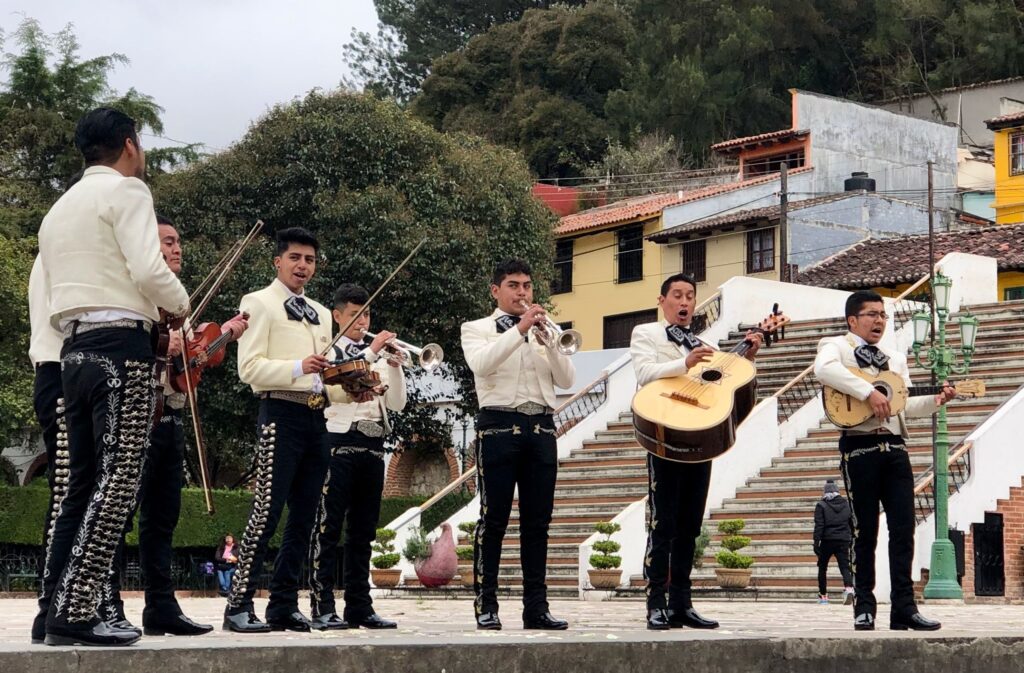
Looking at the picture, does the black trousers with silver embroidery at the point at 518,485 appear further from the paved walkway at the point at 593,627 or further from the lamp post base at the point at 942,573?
the lamp post base at the point at 942,573

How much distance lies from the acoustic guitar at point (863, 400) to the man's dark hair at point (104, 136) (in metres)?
4.72

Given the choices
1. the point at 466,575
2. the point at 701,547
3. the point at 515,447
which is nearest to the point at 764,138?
the point at 466,575

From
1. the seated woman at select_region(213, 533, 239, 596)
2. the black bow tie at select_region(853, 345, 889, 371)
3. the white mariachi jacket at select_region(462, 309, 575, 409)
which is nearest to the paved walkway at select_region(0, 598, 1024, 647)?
the white mariachi jacket at select_region(462, 309, 575, 409)

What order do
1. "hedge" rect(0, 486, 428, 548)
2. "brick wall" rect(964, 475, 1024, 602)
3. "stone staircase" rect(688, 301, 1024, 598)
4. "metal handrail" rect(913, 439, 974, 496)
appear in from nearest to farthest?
"stone staircase" rect(688, 301, 1024, 598)
"metal handrail" rect(913, 439, 974, 496)
"brick wall" rect(964, 475, 1024, 602)
"hedge" rect(0, 486, 428, 548)

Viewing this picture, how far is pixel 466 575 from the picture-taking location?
70.2ft

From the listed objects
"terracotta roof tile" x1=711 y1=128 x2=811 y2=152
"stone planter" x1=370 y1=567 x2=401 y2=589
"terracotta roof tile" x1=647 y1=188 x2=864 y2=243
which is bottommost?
"stone planter" x1=370 y1=567 x2=401 y2=589

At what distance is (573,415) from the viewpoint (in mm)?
27906

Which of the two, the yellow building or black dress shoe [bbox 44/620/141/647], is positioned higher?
the yellow building

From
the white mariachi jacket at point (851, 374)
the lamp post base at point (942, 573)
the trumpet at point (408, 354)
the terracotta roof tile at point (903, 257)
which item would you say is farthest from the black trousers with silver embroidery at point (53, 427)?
the terracotta roof tile at point (903, 257)

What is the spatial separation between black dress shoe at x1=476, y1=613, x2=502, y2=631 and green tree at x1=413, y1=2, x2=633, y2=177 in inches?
1892

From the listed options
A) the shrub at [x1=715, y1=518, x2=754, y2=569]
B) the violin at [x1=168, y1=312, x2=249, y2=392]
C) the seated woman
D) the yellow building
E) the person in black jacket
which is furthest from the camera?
the yellow building

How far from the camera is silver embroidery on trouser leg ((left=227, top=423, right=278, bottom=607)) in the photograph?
8375 mm

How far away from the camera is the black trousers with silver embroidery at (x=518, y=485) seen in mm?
9086

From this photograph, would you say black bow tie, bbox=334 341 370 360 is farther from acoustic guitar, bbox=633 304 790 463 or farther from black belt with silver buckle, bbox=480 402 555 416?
acoustic guitar, bbox=633 304 790 463
